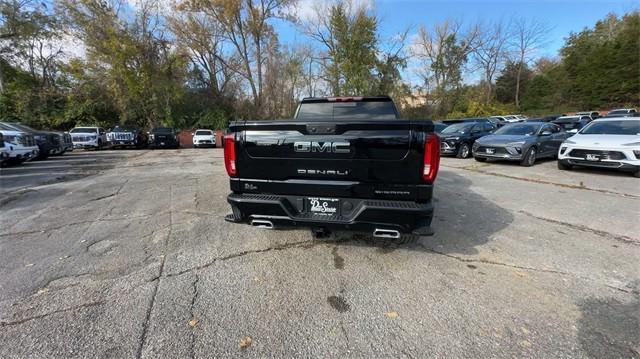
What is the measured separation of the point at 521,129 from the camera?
11445mm

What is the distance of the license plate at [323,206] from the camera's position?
124 inches

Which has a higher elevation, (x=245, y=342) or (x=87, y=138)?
(x=87, y=138)

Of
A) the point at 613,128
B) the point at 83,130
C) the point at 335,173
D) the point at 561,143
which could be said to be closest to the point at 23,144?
the point at 83,130

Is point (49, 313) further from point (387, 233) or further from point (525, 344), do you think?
point (525, 344)

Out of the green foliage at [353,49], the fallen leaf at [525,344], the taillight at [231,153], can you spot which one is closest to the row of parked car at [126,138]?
the green foliage at [353,49]

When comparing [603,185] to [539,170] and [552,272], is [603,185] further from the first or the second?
[552,272]

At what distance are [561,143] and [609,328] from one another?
Result: 11369mm

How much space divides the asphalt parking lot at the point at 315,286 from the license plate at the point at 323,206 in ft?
2.19

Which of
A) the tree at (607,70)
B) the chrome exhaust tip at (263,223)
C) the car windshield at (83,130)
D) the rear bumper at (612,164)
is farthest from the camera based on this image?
the tree at (607,70)

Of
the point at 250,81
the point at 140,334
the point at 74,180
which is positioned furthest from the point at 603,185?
the point at 250,81

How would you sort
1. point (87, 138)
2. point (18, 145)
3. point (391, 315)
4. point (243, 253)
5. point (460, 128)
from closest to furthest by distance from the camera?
1. point (391, 315)
2. point (243, 253)
3. point (18, 145)
4. point (460, 128)
5. point (87, 138)

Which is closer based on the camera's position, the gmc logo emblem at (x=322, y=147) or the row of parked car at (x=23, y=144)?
the gmc logo emblem at (x=322, y=147)

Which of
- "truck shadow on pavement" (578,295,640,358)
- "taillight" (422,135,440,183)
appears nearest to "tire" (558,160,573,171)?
"truck shadow on pavement" (578,295,640,358)

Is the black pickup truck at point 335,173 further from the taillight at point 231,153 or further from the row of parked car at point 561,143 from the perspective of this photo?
the row of parked car at point 561,143
